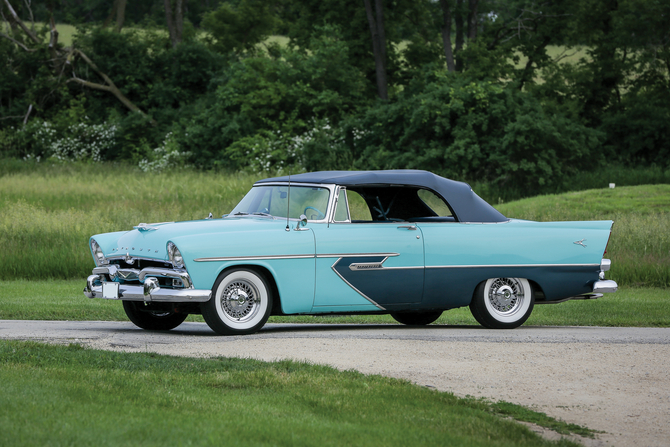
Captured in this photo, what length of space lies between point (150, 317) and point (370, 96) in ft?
112

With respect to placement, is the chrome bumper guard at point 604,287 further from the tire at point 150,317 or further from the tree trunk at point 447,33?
the tree trunk at point 447,33

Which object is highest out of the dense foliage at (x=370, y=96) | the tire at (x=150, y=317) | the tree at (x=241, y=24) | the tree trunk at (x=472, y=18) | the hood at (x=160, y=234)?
the tree at (x=241, y=24)

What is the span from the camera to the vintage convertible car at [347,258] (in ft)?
29.3

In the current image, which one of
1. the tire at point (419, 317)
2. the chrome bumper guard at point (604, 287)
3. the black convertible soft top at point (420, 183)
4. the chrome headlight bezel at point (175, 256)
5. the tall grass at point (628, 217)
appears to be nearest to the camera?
the chrome headlight bezel at point (175, 256)

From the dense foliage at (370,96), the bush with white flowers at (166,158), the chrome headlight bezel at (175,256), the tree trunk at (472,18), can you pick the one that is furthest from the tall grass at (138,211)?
the tree trunk at (472,18)

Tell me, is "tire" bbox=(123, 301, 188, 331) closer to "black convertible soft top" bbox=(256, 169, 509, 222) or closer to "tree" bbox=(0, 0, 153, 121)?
"black convertible soft top" bbox=(256, 169, 509, 222)

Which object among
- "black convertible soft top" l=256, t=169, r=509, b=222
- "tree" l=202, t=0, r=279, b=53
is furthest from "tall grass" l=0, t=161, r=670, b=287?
"tree" l=202, t=0, r=279, b=53

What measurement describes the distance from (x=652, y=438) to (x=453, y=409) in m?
1.21

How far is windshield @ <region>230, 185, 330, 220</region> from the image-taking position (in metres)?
9.73

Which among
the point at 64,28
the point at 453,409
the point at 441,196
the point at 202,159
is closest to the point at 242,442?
the point at 453,409

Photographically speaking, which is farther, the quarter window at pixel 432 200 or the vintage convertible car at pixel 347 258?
the quarter window at pixel 432 200

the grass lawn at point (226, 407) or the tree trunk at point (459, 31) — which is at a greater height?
the tree trunk at point (459, 31)

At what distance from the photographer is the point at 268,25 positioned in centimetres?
5228

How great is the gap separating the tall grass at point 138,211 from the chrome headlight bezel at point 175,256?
921 cm
